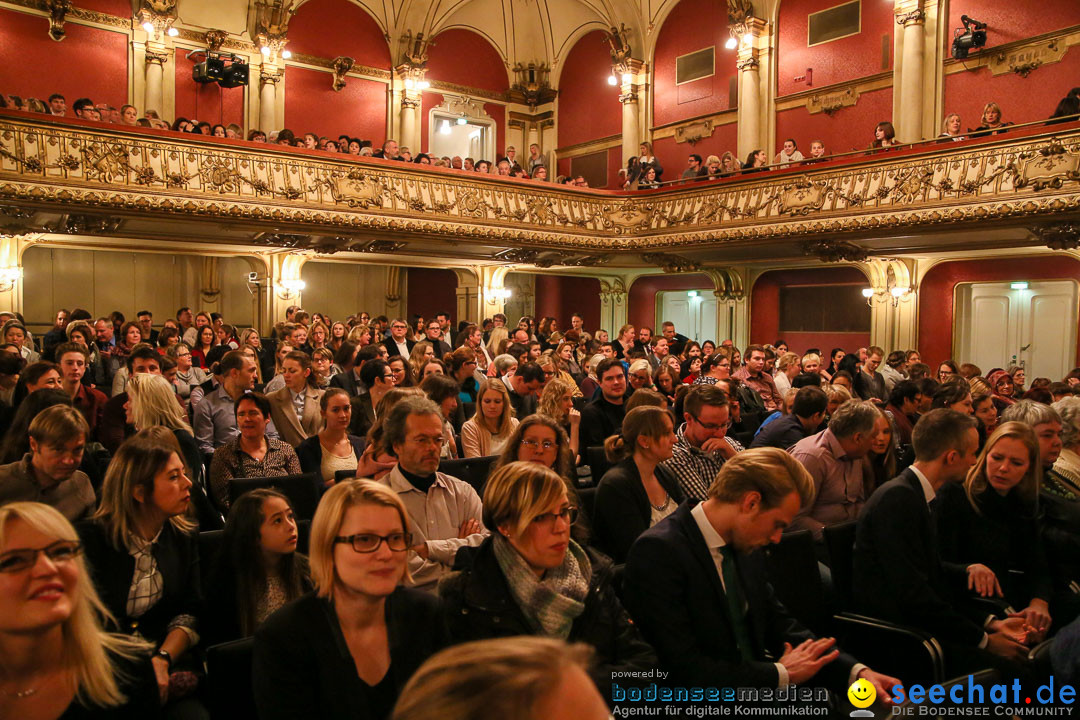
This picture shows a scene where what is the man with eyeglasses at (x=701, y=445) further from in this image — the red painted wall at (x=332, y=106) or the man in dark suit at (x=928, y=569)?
the red painted wall at (x=332, y=106)

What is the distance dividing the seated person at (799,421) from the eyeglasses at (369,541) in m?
3.03

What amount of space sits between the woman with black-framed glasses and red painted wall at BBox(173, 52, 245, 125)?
46.5 feet

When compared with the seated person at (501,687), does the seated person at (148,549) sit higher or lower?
lower

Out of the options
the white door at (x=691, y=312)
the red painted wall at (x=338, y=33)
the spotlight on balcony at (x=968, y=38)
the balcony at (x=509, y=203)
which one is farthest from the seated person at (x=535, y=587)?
the red painted wall at (x=338, y=33)

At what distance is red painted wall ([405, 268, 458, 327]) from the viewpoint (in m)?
17.2

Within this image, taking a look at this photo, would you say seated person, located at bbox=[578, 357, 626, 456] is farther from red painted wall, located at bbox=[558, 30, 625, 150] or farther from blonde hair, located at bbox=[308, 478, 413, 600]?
red painted wall, located at bbox=[558, 30, 625, 150]

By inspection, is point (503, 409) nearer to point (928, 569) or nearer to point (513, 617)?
point (928, 569)

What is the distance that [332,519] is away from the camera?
188 cm

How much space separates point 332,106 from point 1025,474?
593 inches

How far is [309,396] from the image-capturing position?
16.4ft

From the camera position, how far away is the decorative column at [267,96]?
14.8 metres

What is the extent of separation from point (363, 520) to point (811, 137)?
1426cm

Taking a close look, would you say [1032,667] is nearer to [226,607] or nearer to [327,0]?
[226,607]

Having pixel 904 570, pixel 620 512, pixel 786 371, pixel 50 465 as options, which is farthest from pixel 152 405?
pixel 786 371
